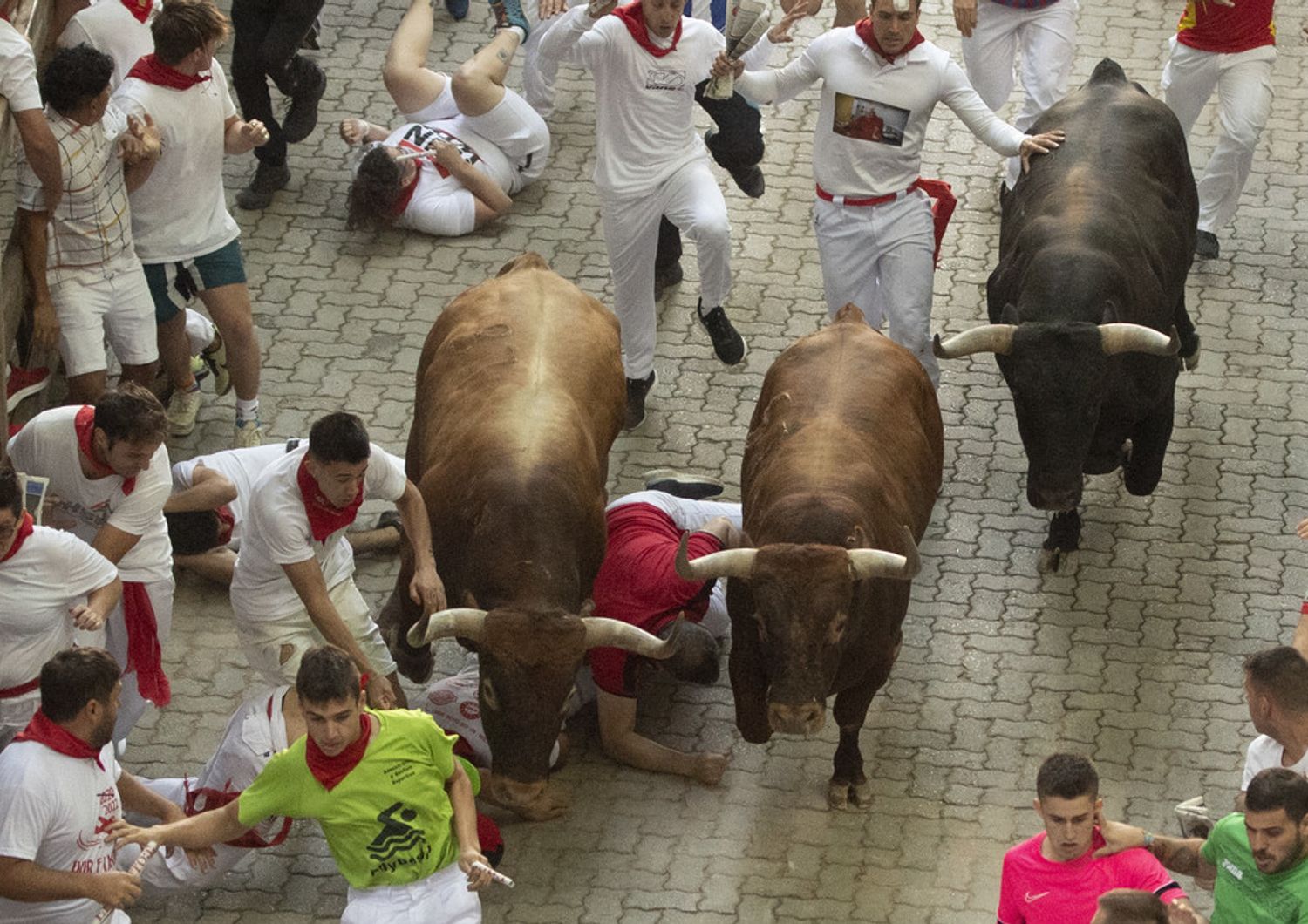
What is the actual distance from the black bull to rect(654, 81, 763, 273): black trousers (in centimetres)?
158

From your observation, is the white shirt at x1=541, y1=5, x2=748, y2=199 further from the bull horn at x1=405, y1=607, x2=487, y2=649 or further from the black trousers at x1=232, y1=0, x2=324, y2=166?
the bull horn at x1=405, y1=607, x2=487, y2=649

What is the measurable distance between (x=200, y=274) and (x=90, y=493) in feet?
7.45

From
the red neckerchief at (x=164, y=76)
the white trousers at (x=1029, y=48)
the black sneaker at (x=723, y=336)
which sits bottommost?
the black sneaker at (x=723, y=336)

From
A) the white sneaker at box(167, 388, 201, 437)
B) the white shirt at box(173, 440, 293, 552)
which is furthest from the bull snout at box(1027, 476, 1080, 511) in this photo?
the white sneaker at box(167, 388, 201, 437)

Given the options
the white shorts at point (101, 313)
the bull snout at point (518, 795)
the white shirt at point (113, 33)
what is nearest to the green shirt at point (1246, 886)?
the bull snout at point (518, 795)

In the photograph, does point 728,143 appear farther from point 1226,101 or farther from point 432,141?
point 1226,101

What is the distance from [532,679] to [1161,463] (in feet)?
13.0

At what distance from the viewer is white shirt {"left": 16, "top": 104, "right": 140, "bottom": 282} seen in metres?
9.76

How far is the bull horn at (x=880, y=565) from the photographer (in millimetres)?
8359

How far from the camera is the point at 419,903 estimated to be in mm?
7648

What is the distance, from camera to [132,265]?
33.6 ft

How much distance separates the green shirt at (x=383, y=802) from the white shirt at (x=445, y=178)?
5.56 m

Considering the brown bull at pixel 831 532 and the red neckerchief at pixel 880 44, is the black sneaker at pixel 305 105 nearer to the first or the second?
the red neckerchief at pixel 880 44

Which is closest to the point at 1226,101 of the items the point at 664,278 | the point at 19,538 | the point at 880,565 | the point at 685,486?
the point at 664,278
